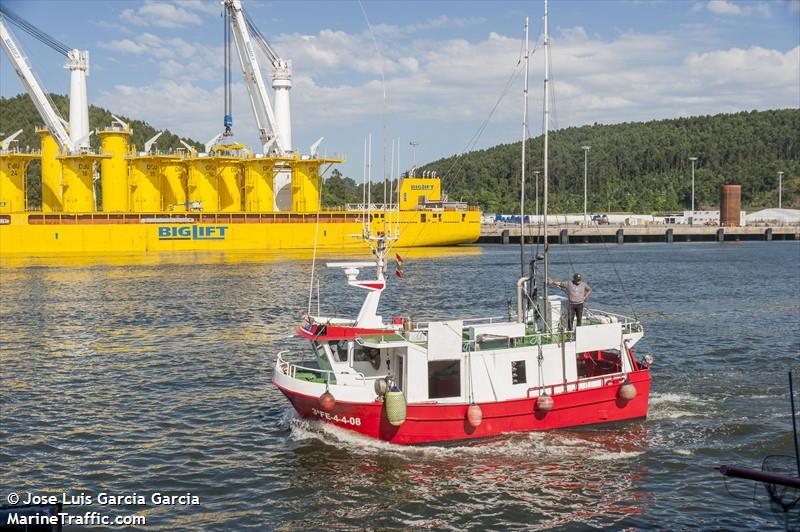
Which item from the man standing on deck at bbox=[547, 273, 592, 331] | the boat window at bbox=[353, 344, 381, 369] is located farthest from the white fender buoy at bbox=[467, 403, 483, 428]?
the man standing on deck at bbox=[547, 273, 592, 331]

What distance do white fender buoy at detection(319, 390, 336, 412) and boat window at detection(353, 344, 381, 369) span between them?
1.47 m

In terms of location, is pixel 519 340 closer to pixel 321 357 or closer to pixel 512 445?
pixel 512 445

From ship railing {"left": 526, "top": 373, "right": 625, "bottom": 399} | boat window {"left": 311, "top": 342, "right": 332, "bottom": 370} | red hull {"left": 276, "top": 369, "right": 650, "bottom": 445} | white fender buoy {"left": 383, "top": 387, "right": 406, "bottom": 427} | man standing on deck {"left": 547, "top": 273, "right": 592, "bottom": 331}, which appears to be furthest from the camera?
man standing on deck {"left": 547, "top": 273, "right": 592, "bottom": 331}

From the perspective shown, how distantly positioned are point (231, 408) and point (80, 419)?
417cm

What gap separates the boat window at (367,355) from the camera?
20484 mm

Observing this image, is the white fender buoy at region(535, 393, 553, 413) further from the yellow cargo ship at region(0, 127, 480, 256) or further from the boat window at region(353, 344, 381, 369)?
the yellow cargo ship at region(0, 127, 480, 256)

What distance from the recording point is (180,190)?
337 ft

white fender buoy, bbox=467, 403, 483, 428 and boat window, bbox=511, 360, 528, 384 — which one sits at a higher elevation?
boat window, bbox=511, 360, 528, 384

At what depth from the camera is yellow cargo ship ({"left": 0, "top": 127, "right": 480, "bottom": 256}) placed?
89.6 metres

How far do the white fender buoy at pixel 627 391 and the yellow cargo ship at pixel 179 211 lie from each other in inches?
2708

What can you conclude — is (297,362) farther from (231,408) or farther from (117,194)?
(117,194)

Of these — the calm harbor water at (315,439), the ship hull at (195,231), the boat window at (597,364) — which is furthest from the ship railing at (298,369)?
the ship hull at (195,231)

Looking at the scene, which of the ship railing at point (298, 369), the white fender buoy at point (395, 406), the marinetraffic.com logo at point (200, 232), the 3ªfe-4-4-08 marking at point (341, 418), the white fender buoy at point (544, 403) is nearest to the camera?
the white fender buoy at point (395, 406)

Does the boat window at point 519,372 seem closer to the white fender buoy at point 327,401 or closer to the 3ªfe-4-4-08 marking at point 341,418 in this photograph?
the 3ªfe-4-4-08 marking at point 341,418
